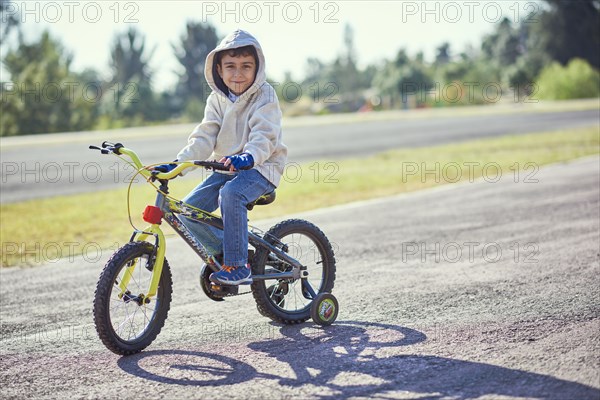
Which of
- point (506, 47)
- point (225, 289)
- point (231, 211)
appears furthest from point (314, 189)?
point (506, 47)

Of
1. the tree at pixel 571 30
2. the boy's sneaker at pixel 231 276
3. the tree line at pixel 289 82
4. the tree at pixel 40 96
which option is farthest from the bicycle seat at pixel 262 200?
the tree at pixel 571 30

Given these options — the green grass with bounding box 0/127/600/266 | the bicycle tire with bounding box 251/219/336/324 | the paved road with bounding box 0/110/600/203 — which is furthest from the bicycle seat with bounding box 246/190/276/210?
the paved road with bounding box 0/110/600/203

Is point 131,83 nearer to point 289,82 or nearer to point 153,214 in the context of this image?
point 289,82

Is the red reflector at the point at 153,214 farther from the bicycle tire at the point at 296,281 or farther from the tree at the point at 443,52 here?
the tree at the point at 443,52

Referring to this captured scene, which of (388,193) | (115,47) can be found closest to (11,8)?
(115,47)

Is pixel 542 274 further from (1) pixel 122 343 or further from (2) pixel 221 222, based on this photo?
(1) pixel 122 343

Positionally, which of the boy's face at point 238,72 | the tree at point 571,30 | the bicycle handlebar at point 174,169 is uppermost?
the tree at point 571,30

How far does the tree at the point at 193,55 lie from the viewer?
7425 centimetres

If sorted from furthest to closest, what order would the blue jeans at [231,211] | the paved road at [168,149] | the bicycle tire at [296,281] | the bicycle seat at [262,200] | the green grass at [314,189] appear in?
the paved road at [168,149] < the green grass at [314,189] < the bicycle tire at [296,281] < the bicycle seat at [262,200] < the blue jeans at [231,211]

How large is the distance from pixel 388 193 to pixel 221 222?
8290mm

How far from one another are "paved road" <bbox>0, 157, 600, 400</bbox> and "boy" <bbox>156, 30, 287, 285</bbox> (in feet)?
2.24

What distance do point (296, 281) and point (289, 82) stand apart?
6122 centimetres

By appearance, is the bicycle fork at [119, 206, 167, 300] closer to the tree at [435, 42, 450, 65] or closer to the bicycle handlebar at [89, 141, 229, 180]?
the bicycle handlebar at [89, 141, 229, 180]

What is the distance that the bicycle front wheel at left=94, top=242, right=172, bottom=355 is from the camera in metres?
4.68
